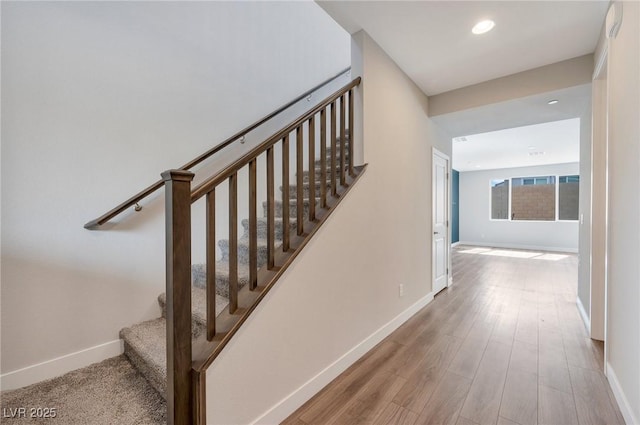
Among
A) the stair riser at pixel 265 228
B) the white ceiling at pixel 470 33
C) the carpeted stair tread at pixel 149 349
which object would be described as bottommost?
the carpeted stair tread at pixel 149 349

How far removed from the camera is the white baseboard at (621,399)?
4.61 ft

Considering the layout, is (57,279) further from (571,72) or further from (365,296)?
(571,72)

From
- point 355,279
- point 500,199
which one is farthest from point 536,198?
point 355,279

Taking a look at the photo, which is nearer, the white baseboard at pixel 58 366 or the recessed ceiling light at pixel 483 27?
the white baseboard at pixel 58 366

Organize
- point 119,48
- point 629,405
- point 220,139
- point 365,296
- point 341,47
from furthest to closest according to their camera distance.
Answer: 1. point 341,47
2. point 220,139
3. point 365,296
4. point 119,48
5. point 629,405

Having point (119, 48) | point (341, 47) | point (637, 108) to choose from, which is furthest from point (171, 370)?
point (341, 47)

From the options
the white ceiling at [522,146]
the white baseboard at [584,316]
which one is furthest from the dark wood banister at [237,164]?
the white ceiling at [522,146]

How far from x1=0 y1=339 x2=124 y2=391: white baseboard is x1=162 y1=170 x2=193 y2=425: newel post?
1121 millimetres

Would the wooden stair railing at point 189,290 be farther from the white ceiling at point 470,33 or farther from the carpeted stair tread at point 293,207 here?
the white ceiling at point 470,33

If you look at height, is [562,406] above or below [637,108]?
below

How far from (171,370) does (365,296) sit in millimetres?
1545

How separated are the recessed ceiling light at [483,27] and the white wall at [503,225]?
8.03 m

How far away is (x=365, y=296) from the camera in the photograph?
230cm

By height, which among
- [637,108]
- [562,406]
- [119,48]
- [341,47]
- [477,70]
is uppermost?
[341,47]
